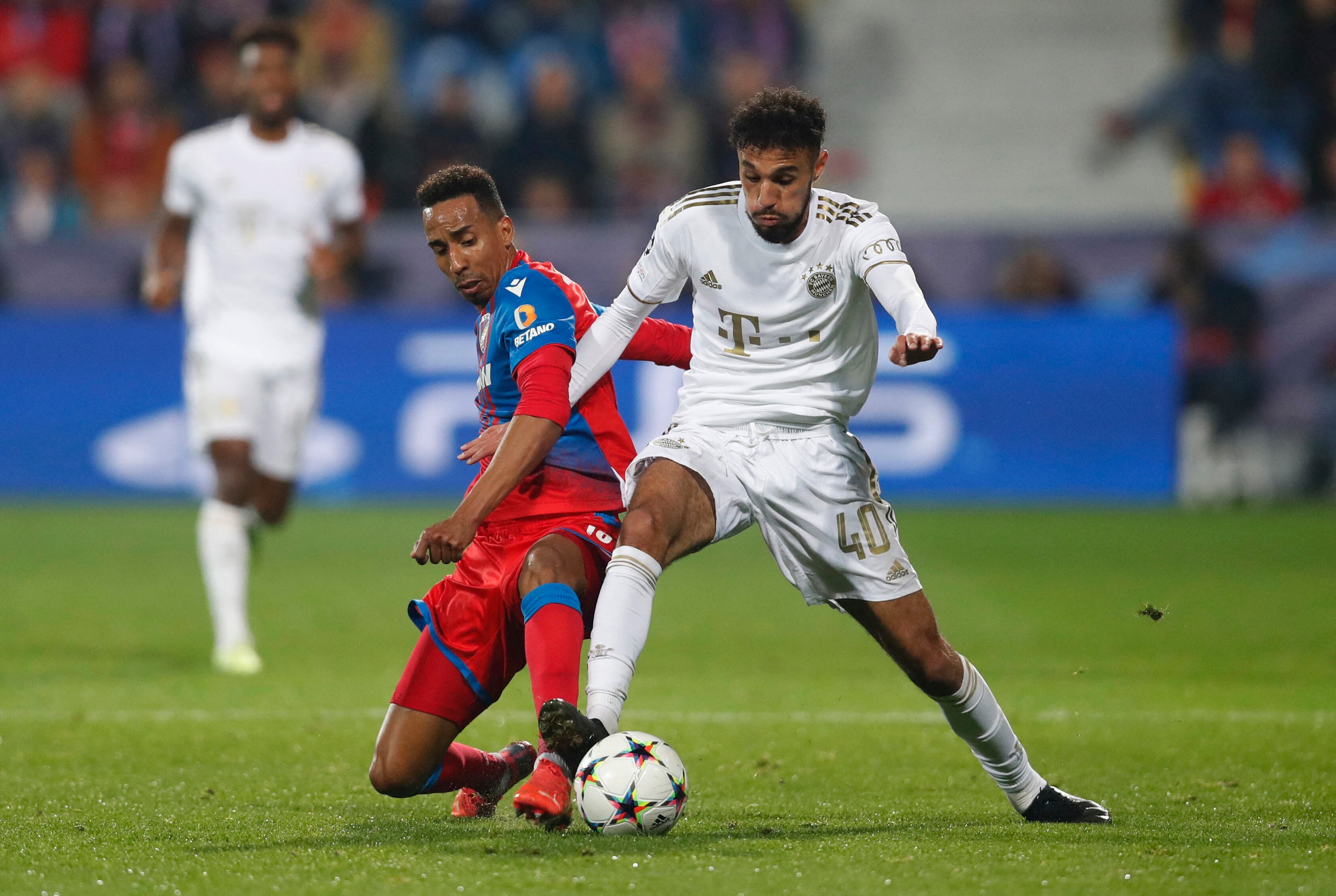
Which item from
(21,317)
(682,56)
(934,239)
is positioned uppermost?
(682,56)

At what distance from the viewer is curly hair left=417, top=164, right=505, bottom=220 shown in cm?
451

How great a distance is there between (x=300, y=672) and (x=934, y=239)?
294 inches

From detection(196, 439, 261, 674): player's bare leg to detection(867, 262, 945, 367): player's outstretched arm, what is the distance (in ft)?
12.9

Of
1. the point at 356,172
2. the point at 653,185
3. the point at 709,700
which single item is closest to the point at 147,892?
the point at 709,700

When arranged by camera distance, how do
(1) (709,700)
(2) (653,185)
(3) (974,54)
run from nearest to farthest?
(1) (709,700), (2) (653,185), (3) (974,54)

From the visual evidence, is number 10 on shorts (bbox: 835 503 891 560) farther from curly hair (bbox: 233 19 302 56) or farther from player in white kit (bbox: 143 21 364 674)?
curly hair (bbox: 233 19 302 56)

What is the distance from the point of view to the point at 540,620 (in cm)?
423

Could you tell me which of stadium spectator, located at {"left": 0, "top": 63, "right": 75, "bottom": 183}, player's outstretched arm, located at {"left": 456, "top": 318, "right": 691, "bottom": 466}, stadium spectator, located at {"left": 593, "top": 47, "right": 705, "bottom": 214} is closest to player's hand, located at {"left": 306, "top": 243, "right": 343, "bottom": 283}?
player's outstretched arm, located at {"left": 456, "top": 318, "right": 691, "bottom": 466}

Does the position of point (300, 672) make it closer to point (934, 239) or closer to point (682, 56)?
point (934, 239)

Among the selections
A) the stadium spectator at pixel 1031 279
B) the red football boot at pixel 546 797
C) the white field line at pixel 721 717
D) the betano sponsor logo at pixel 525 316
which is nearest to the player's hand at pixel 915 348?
the betano sponsor logo at pixel 525 316

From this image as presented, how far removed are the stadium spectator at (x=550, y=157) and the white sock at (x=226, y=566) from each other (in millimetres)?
7619

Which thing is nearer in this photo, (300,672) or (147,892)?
(147,892)

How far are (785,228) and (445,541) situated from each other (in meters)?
1.18

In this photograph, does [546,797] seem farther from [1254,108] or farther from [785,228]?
[1254,108]
